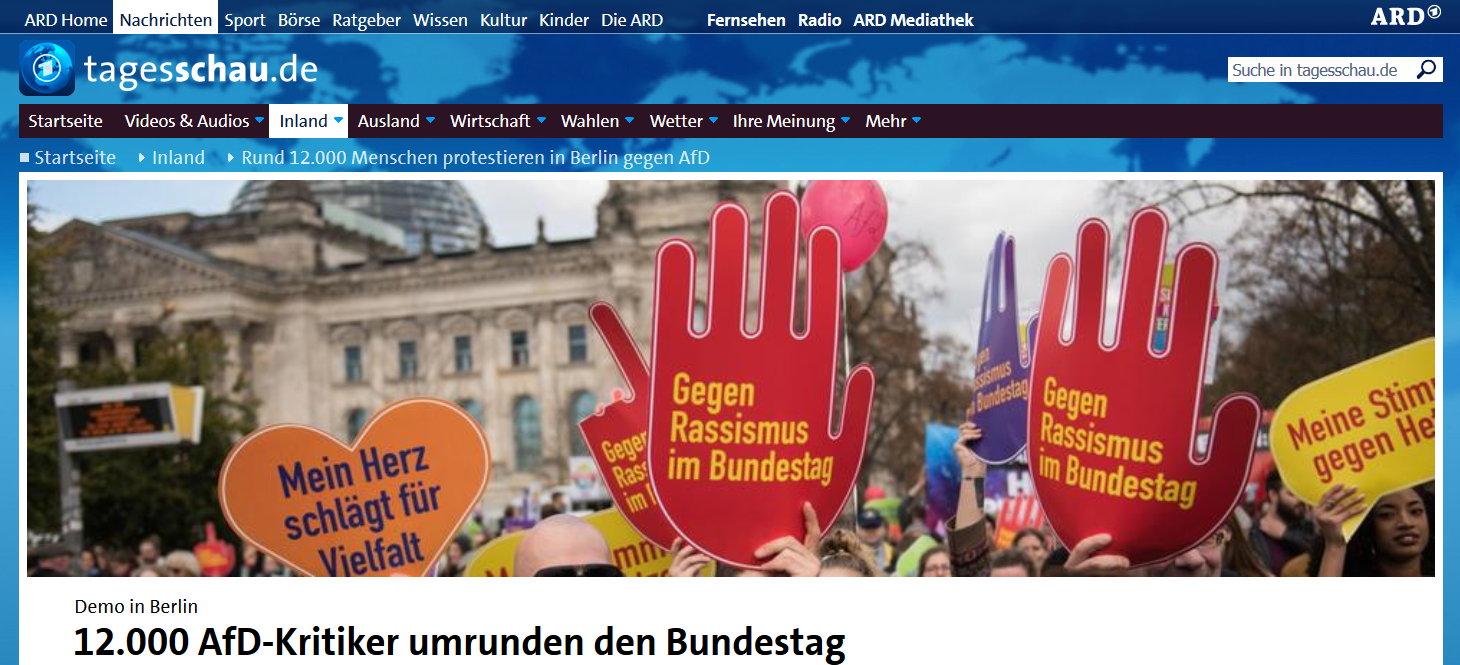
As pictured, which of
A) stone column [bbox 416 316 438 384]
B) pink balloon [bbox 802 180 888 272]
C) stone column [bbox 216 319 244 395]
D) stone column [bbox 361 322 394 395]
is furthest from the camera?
stone column [bbox 416 316 438 384]

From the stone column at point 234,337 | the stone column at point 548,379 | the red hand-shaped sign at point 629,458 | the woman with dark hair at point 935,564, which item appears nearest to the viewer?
the red hand-shaped sign at point 629,458

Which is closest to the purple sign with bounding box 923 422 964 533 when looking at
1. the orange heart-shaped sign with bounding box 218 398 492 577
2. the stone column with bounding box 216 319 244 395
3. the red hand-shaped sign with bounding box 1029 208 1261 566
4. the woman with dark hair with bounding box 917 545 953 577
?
the woman with dark hair with bounding box 917 545 953 577

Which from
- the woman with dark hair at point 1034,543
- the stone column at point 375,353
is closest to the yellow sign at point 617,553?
the woman with dark hair at point 1034,543

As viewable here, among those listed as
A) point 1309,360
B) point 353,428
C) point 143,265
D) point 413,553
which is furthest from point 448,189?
point 413,553

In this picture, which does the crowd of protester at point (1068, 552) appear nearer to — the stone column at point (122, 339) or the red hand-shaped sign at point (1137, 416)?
the red hand-shaped sign at point (1137, 416)

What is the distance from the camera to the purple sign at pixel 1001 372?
6953 millimetres

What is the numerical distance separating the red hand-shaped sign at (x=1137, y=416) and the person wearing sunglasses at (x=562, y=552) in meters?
1.66

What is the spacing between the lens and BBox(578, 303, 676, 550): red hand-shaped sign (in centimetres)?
680

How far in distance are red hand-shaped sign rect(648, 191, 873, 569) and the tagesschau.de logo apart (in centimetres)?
224

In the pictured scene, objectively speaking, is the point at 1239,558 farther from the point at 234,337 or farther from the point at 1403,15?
the point at 234,337

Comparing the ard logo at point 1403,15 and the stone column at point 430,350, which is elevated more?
the stone column at point 430,350

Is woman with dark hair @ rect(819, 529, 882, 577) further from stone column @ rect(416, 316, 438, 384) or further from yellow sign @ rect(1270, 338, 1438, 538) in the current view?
stone column @ rect(416, 316, 438, 384)

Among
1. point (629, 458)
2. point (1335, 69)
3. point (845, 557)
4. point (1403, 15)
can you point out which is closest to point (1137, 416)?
point (845, 557)

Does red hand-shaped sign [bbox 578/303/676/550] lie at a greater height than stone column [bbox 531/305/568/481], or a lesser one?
lesser
